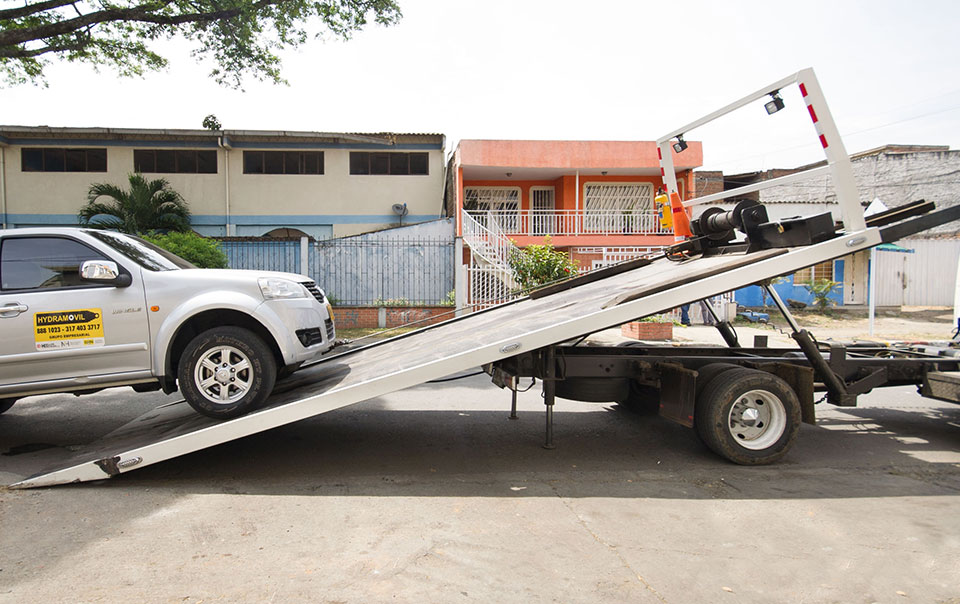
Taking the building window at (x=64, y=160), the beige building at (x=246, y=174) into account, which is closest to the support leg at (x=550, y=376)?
the beige building at (x=246, y=174)

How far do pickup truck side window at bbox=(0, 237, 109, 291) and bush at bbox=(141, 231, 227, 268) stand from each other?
870 cm

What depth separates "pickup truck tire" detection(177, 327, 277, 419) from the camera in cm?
484

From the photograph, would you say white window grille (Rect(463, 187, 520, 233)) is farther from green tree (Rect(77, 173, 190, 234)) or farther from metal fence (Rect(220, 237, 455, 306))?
green tree (Rect(77, 173, 190, 234))

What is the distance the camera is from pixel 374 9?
1420 cm

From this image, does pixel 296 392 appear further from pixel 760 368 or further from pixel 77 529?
pixel 760 368

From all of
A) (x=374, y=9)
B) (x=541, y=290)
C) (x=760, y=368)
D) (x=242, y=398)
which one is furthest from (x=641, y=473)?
(x=374, y=9)

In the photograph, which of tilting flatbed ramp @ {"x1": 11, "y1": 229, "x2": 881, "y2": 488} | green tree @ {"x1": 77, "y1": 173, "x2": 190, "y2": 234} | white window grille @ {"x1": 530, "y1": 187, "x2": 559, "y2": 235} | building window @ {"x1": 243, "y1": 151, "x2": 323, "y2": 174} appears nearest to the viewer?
tilting flatbed ramp @ {"x1": 11, "y1": 229, "x2": 881, "y2": 488}

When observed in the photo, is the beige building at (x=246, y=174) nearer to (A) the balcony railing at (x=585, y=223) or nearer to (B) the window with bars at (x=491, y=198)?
(B) the window with bars at (x=491, y=198)

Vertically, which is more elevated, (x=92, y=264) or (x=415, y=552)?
(x=92, y=264)

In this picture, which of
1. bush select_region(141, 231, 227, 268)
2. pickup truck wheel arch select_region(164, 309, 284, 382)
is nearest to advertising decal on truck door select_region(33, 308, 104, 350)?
pickup truck wheel arch select_region(164, 309, 284, 382)

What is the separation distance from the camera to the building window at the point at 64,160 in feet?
73.1

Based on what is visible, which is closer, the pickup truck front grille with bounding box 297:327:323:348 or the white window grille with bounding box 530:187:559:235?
the pickup truck front grille with bounding box 297:327:323:348

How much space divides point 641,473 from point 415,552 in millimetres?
2222

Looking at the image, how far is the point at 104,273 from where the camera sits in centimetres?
491
